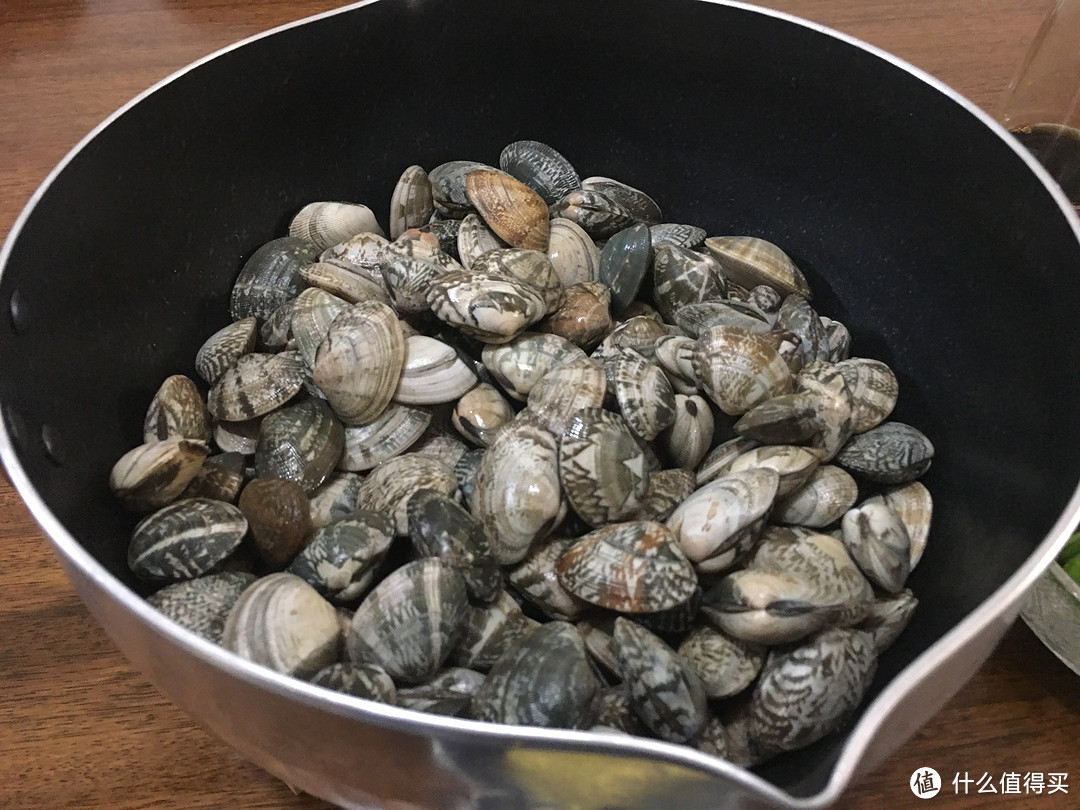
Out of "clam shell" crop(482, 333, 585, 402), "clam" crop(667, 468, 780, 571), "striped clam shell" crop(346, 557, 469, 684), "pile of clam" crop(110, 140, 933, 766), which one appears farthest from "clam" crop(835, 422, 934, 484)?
"striped clam shell" crop(346, 557, 469, 684)

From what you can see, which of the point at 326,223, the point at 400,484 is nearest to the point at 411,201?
the point at 326,223

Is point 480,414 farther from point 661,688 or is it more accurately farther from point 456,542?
point 661,688

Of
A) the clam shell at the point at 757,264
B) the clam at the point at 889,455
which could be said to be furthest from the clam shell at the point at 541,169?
the clam at the point at 889,455

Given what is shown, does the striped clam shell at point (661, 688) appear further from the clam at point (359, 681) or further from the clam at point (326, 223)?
the clam at point (326, 223)

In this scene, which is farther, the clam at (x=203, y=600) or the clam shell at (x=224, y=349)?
the clam shell at (x=224, y=349)

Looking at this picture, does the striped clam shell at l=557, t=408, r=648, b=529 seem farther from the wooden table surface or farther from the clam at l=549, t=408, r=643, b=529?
the wooden table surface

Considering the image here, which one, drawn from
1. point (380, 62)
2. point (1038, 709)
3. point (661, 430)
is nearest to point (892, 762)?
point (1038, 709)
